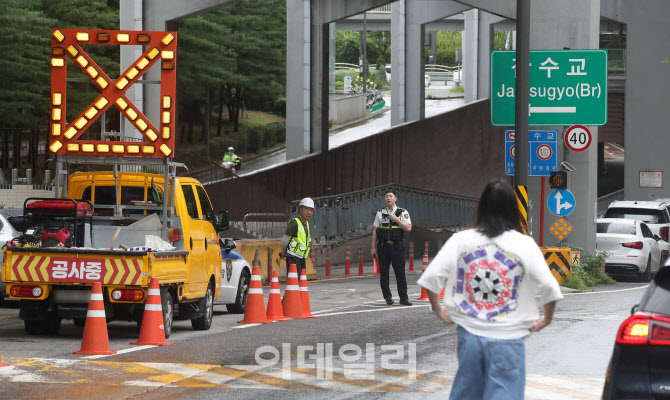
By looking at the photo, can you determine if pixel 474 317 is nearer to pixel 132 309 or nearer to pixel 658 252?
pixel 132 309

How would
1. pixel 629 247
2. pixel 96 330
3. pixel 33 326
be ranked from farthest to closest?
pixel 629 247 < pixel 33 326 < pixel 96 330

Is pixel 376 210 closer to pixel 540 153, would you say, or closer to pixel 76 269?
pixel 540 153

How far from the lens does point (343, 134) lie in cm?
6688

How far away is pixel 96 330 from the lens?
1198 cm

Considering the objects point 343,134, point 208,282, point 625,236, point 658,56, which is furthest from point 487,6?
point 343,134

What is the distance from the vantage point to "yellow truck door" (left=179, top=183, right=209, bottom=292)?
47.9 ft

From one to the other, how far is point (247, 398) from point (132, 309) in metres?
4.59

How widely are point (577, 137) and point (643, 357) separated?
66.5ft

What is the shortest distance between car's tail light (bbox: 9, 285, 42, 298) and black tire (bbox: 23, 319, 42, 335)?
0.81 meters

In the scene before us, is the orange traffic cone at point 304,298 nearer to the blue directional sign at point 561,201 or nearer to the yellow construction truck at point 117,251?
the yellow construction truck at point 117,251

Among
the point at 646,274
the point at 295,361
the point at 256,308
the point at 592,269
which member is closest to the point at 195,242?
the point at 256,308

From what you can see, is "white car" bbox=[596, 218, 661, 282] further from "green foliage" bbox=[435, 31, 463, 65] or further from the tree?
"green foliage" bbox=[435, 31, 463, 65]

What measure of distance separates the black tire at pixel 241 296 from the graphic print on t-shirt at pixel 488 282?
11.8 m

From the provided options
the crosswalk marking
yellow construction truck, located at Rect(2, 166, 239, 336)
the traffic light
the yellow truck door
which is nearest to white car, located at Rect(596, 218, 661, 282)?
the traffic light
